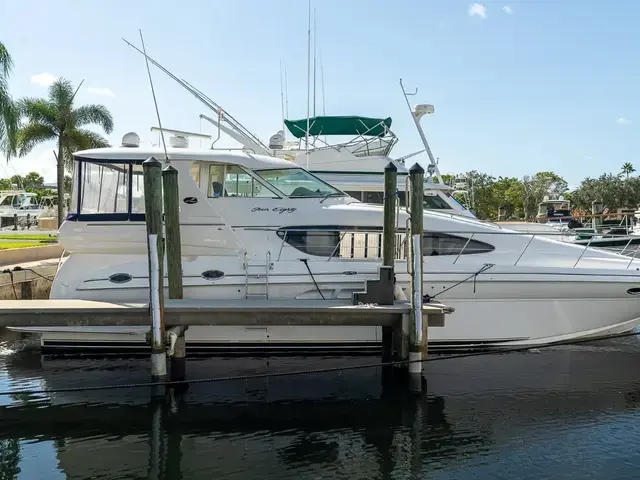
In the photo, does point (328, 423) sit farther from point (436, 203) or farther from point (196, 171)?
point (436, 203)

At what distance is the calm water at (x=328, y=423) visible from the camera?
5.66 m

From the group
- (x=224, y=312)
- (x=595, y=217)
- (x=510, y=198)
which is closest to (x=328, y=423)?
(x=224, y=312)

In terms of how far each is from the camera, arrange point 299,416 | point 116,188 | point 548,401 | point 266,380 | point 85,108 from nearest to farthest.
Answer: point 299,416 → point 548,401 → point 266,380 → point 116,188 → point 85,108

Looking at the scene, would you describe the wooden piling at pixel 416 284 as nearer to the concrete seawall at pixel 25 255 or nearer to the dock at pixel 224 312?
the dock at pixel 224 312

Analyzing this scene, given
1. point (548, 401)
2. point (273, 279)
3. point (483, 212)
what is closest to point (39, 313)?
point (273, 279)

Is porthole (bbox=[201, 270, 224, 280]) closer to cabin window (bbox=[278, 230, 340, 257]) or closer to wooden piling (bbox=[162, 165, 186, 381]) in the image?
wooden piling (bbox=[162, 165, 186, 381])

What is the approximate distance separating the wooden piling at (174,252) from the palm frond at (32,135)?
65.0ft

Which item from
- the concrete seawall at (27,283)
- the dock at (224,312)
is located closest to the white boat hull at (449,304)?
the dock at (224,312)

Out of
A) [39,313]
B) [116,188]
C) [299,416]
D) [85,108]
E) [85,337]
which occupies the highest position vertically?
[85,108]

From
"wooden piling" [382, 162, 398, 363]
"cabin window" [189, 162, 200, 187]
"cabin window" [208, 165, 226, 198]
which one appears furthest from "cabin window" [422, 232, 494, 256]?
"cabin window" [189, 162, 200, 187]

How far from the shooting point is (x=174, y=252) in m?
8.04

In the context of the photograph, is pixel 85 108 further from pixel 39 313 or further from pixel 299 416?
pixel 299 416

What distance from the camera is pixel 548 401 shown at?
7.40 m

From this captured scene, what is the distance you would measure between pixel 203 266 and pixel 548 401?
5.19 meters
